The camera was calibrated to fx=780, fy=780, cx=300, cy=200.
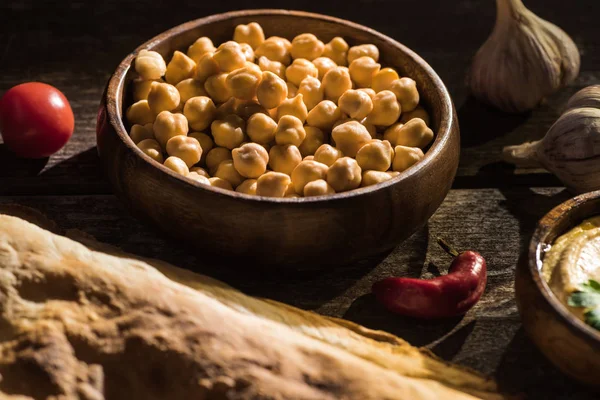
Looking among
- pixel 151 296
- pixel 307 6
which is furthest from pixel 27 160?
pixel 307 6

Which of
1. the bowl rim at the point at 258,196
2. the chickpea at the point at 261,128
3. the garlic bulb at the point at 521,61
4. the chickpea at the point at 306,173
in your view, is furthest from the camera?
the garlic bulb at the point at 521,61

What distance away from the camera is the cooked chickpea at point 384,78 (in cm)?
179

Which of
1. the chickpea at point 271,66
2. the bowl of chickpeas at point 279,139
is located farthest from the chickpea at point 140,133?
the chickpea at point 271,66

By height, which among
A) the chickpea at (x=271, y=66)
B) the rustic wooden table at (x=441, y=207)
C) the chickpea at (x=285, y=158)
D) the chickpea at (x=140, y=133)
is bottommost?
the rustic wooden table at (x=441, y=207)

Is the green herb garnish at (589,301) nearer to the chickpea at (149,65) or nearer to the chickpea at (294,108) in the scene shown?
the chickpea at (294,108)

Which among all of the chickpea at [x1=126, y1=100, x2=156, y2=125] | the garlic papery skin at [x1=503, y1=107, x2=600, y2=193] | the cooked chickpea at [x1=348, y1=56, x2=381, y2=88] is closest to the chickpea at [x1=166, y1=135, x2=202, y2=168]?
the chickpea at [x1=126, y1=100, x2=156, y2=125]

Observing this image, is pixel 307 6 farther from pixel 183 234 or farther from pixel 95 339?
pixel 95 339

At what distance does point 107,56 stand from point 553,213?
4.92 feet

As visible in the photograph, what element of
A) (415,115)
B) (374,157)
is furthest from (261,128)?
(415,115)

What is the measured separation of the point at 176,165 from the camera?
1.56m

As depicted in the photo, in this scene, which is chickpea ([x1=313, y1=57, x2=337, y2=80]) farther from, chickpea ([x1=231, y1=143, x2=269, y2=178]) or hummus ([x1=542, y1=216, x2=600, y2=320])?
hummus ([x1=542, y1=216, x2=600, y2=320])

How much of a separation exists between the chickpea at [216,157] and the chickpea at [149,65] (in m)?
0.22

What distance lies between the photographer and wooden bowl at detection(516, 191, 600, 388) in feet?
4.13

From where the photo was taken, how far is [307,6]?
268cm
